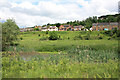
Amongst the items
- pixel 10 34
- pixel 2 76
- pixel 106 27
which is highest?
pixel 106 27

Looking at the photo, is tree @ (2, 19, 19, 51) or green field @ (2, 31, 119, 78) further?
tree @ (2, 19, 19, 51)

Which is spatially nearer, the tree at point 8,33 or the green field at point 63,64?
the green field at point 63,64

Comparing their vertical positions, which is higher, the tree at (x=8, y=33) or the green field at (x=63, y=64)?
the tree at (x=8, y=33)

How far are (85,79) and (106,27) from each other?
91.2m

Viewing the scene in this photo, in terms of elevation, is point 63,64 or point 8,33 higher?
point 8,33

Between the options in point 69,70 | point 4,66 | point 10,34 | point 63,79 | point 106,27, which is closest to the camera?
point 63,79

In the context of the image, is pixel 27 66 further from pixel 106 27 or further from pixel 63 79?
pixel 106 27

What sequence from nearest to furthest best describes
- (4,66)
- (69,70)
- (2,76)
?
(2,76), (69,70), (4,66)

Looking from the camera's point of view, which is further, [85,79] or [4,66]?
[4,66]

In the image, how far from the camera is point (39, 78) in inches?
350

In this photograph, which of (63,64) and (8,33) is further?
(8,33)

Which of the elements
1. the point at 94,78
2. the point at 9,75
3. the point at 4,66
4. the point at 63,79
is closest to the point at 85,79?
the point at 94,78

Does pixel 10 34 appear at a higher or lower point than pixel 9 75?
higher

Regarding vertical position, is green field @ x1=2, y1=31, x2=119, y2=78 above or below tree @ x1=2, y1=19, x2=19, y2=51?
below
